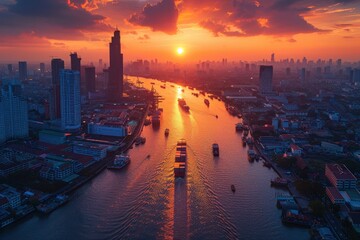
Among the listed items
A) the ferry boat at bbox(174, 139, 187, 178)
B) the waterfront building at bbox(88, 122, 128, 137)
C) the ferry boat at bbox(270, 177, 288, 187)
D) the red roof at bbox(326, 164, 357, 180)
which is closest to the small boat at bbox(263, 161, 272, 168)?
the ferry boat at bbox(270, 177, 288, 187)

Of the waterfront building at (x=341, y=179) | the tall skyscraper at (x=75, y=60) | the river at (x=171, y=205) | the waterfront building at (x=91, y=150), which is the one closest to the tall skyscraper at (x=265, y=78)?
the tall skyscraper at (x=75, y=60)

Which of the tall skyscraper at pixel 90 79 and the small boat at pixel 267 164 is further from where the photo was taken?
the tall skyscraper at pixel 90 79

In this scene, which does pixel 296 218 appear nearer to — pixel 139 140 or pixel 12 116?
pixel 139 140

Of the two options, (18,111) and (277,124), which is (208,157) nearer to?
(277,124)

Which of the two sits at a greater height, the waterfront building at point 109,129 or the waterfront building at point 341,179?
the waterfront building at point 109,129

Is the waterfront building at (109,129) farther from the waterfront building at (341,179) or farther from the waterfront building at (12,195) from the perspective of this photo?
the waterfront building at (341,179)
